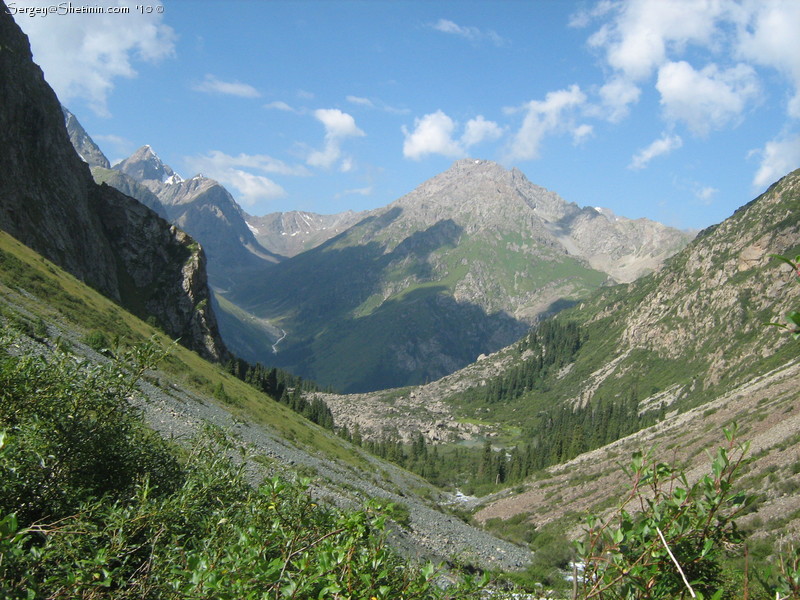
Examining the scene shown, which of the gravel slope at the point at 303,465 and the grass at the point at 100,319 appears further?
the grass at the point at 100,319

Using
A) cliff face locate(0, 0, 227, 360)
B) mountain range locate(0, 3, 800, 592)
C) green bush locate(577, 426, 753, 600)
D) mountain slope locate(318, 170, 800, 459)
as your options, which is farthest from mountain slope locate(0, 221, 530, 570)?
mountain slope locate(318, 170, 800, 459)

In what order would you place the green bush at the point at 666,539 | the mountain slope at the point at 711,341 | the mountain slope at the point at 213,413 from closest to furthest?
the green bush at the point at 666,539 → the mountain slope at the point at 213,413 → the mountain slope at the point at 711,341

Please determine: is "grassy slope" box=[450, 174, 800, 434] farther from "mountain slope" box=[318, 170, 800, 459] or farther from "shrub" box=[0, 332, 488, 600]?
"shrub" box=[0, 332, 488, 600]

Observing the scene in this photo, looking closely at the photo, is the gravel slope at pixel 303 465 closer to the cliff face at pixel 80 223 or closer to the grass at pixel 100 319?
the grass at pixel 100 319

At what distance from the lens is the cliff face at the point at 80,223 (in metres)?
85.9

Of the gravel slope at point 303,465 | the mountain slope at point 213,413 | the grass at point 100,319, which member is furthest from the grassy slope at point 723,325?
the grass at point 100,319

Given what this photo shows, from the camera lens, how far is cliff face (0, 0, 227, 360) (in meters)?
85.9

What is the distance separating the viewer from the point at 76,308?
55125 millimetres

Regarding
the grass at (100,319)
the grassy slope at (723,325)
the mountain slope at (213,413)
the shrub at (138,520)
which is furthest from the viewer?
the grassy slope at (723,325)

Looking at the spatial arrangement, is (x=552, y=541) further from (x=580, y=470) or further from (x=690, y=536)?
(x=690, y=536)

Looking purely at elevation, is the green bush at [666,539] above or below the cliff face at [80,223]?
below

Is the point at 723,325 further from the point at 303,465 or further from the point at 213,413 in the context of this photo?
the point at 213,413

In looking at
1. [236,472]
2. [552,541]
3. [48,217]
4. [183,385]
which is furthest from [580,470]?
[48,217]

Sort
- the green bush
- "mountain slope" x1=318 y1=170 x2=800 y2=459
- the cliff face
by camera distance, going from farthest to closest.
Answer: "mountain slope" x1=318 y1=170 x2=800 y2=459 → the cliff face → the green bush
